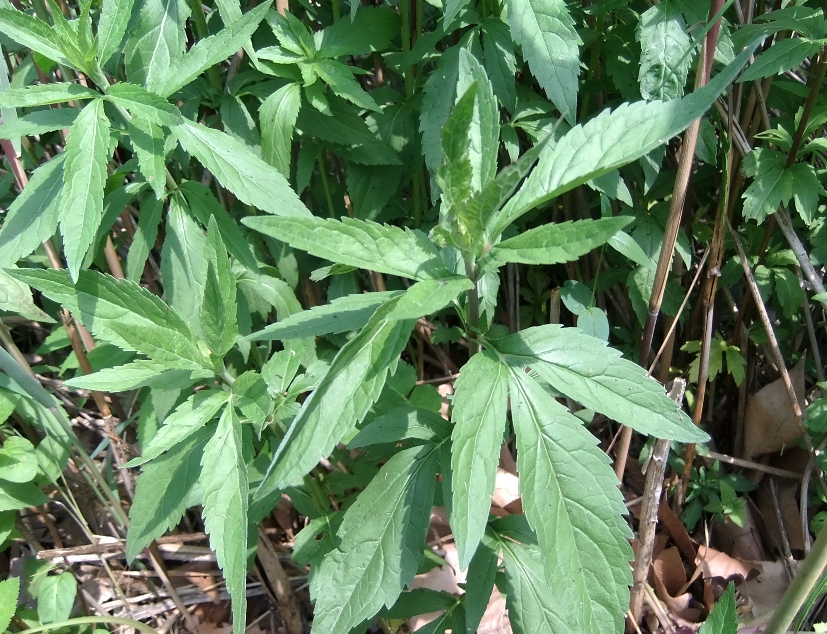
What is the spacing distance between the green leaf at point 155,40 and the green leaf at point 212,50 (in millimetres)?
177

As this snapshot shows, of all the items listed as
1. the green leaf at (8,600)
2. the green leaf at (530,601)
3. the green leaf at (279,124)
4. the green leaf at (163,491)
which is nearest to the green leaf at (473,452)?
the green leaf at (530,601)

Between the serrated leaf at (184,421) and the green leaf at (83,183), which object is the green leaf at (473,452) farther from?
the green leaf at (83,183)

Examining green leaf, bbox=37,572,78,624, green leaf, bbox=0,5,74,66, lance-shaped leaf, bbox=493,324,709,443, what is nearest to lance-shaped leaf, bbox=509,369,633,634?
lance-shaped leaf, bbox=493,324,709,443

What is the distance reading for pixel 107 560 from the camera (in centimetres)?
239

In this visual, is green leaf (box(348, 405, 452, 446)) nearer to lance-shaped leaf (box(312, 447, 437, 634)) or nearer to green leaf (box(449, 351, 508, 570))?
lance-shaped leaf (box(312, 447, 437, 634))

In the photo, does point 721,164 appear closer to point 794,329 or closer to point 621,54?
point 621,54

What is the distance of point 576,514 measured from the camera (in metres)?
1.16

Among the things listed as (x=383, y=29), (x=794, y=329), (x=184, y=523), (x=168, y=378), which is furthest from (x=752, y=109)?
(x=184, y=523)

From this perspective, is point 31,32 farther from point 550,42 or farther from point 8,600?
point 8,600

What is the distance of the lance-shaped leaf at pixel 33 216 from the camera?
4.93 ft

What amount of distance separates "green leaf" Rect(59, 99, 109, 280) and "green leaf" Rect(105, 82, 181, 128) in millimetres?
56

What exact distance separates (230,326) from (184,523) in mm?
1393

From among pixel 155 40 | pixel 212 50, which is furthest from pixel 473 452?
pixel 155 40

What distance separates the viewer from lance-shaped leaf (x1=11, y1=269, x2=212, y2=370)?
137 centimetres
